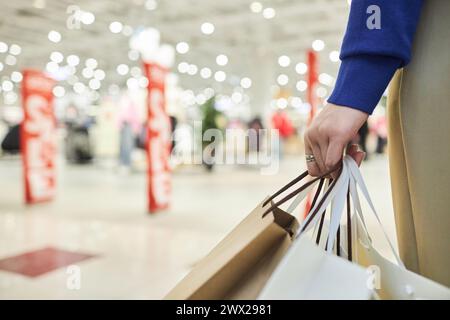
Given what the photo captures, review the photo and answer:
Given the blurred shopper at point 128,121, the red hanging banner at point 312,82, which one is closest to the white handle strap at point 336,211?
the red hanging banner at point 312,82

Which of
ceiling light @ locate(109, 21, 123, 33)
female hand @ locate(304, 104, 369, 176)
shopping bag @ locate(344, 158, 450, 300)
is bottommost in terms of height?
shopping bag @ locate(344, 158, 450, 300)

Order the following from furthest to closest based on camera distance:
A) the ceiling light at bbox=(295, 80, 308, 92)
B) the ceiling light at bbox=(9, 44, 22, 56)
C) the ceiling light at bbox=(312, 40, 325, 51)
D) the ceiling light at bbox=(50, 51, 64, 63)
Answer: the ceiling light at bbox=(295, 80, 308, 92) → the ceiling light at bbox=(50, 51, 64, 63) → the ceiling light at bbox=(312, 40, 325, 51) → the ceiling light at bbox=(9, 44, 22, 56)

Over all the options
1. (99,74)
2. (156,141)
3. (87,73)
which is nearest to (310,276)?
(156,141)

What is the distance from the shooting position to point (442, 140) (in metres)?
0.69

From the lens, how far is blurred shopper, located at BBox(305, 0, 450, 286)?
69 cm

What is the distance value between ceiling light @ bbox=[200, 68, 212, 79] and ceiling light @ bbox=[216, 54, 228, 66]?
2.69 metres

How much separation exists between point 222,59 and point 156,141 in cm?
1405

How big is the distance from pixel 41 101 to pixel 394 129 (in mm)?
4886

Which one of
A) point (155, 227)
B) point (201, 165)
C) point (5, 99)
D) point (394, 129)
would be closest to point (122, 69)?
point (5, 99)

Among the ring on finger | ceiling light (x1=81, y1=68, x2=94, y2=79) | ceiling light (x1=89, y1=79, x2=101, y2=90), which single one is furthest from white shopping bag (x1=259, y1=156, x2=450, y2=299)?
ceiling light (x1=89, y1=79, x2=101, y2=90)

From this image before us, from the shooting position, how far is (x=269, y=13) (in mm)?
11359

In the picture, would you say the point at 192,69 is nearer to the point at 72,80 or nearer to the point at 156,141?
the point at 72,80

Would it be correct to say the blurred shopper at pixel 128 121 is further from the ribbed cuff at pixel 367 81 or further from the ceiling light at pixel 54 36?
the ribbed cuff at pixel 367 81

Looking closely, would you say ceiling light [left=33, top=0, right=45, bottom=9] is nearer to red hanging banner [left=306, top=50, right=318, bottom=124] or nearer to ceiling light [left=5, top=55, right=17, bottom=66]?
ceiling light [left=5, top=55, right=17, bottom=66]
